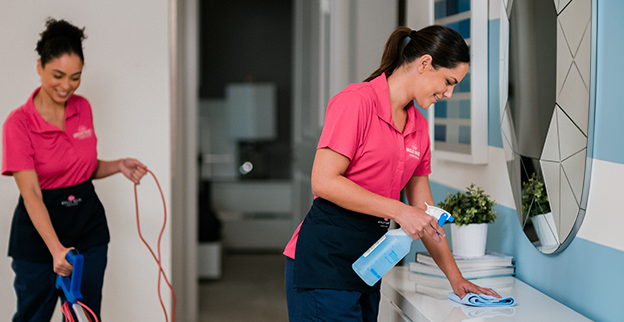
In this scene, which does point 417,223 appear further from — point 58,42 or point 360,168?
point 58,42

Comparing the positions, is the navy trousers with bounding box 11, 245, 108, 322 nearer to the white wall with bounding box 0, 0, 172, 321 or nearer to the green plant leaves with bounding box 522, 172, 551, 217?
the white wall with bounding box 0, 0, 172, 321

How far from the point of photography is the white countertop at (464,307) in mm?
1265

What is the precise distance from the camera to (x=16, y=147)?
1899mm

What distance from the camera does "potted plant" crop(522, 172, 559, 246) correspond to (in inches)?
57.1

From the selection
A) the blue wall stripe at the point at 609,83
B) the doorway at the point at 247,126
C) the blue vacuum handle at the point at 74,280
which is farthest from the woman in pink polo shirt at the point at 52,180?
the doorway at the point at 247,126

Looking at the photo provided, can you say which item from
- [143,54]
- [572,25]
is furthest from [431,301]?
[143,54]

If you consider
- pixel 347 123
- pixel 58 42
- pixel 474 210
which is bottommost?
pixel 474 210

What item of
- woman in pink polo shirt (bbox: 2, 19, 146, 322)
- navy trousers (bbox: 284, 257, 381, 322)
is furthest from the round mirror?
woman in pink polo shirt (bbox: 2, 19, 146, 322)

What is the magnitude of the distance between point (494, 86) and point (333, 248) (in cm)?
95

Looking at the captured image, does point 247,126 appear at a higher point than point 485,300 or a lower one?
higher

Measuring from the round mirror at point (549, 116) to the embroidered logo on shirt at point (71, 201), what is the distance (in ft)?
5.15

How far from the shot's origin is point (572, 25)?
132 centimetres

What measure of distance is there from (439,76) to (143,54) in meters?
1.74

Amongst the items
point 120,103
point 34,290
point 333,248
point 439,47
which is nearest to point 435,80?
point 439,47
